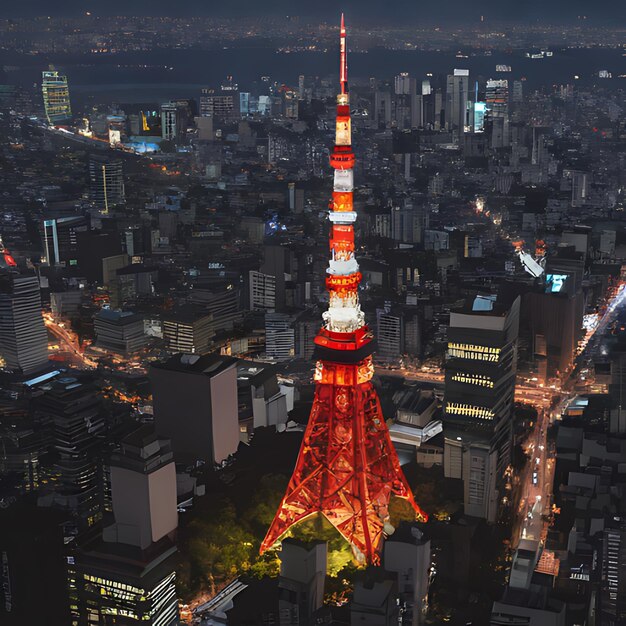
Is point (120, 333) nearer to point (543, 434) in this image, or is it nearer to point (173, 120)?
point (173, 120)

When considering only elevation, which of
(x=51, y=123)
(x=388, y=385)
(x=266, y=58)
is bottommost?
(x=388, y=385)

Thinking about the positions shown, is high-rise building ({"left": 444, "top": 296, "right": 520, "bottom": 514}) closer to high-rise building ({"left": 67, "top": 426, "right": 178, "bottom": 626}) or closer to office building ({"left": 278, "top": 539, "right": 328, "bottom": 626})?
office building ({"left": 278, "top": 539, "right": 328, "bottom": 626})

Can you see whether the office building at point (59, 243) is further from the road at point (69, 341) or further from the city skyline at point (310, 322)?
the road at point (69, 341)

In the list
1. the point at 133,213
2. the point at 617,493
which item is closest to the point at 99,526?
the point at 617,493

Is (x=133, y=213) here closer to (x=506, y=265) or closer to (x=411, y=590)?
(x=506, y=265)

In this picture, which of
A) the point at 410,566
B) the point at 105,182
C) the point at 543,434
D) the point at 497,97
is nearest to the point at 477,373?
the point at 410,566

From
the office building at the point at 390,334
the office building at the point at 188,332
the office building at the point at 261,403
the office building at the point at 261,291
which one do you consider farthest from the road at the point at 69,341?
the office building at the point at 390,334
